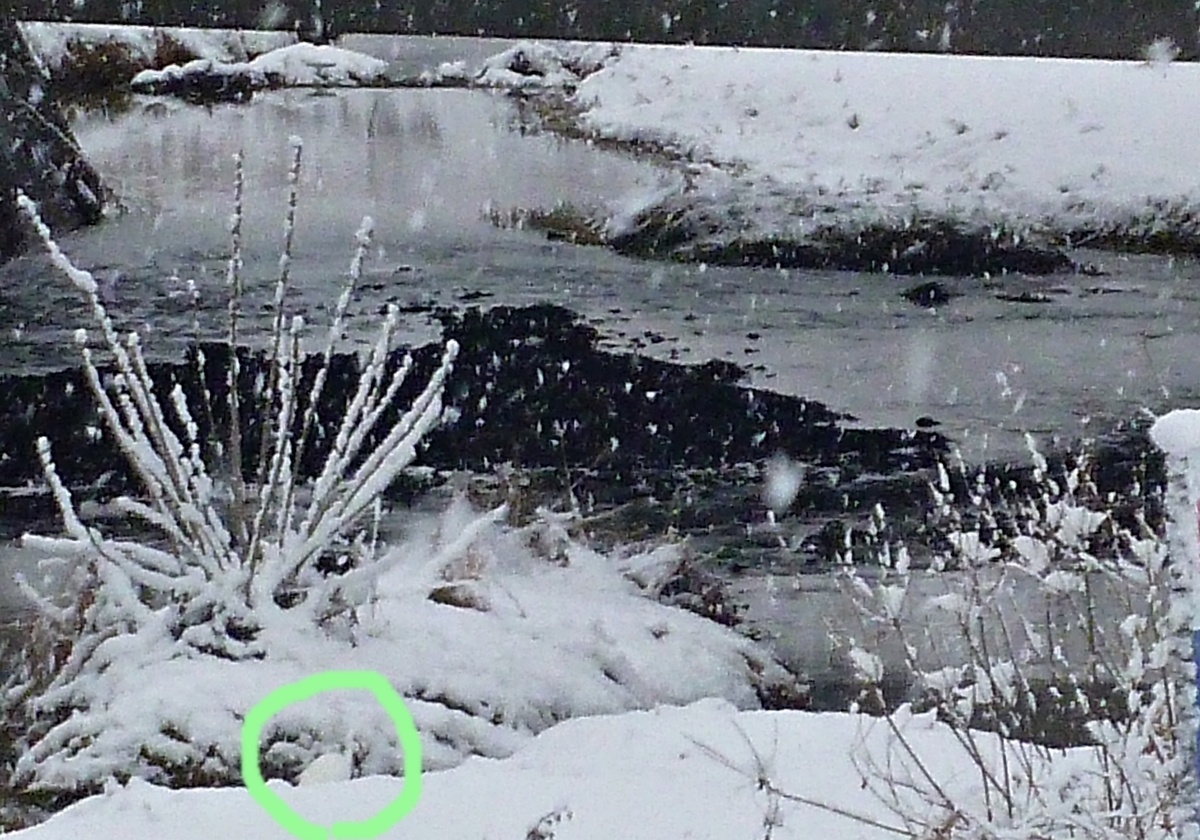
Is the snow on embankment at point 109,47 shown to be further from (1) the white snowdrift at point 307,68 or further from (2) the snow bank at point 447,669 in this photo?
(2) the snow bank at point 447,669

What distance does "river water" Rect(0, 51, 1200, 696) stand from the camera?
3.87m

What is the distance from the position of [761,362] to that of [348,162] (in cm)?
126

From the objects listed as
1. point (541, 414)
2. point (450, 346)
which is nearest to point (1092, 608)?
point (541, 414)

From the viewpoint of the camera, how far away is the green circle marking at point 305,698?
147 inches

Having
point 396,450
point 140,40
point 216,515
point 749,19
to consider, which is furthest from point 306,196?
point 749,19

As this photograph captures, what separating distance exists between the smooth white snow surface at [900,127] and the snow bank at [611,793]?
4.71 feet

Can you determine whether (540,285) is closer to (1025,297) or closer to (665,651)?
(665,651)

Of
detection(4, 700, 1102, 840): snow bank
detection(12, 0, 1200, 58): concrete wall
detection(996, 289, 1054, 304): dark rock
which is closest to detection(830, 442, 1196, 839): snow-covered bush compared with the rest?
detection(4, 700, 1102, 840): snow bank

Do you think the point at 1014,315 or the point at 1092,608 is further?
the point at 1014,315

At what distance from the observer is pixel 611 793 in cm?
376

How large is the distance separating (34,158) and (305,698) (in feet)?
5.35

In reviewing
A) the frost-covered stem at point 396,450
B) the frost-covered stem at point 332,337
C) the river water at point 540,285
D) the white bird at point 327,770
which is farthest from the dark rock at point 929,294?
the white bird at point 327,770

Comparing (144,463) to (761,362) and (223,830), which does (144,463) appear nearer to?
(223,830)

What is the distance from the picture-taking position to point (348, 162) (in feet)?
12.9
